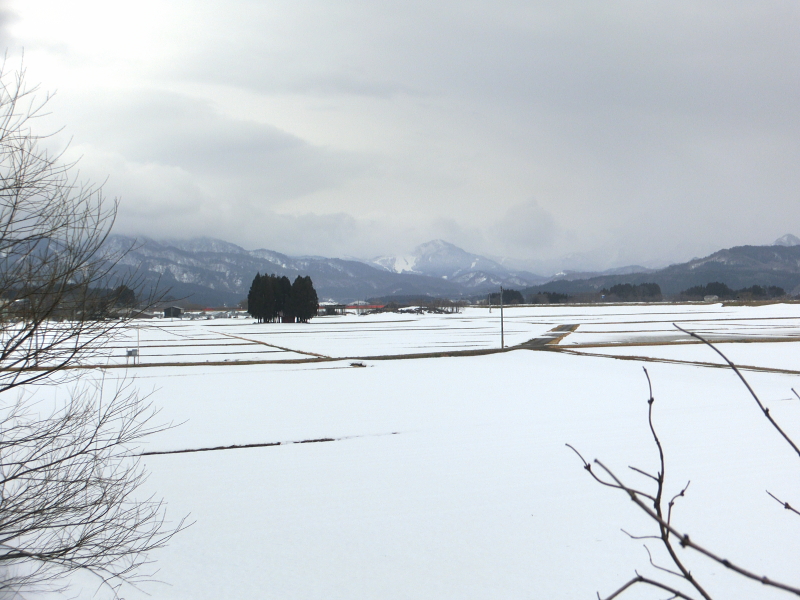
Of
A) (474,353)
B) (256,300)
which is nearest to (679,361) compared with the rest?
(474,353)

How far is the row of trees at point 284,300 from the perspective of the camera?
83125 mm

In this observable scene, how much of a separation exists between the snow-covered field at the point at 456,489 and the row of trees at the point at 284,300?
63.8 m

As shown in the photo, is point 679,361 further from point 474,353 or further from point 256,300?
point 256,300

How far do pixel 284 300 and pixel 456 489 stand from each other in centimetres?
7741

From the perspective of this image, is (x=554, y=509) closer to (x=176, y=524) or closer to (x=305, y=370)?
(x=176, y=524)

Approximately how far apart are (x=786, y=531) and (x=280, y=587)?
632cm

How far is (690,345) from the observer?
118ft

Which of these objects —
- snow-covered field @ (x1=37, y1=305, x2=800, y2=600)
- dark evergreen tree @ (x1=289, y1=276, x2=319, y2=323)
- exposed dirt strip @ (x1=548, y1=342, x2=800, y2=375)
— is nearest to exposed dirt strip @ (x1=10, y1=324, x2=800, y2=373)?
exposed dirt strip @ (x1=548, y1=342, x2=800, y2=375)

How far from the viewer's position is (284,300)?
277 feet

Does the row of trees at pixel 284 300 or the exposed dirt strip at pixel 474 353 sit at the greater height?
the row of trees at pixel 284 300

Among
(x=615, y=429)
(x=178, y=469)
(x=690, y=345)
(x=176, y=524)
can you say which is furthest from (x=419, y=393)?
(x=690, y=345)

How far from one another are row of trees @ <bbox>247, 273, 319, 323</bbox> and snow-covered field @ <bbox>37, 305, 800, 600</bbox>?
209ft

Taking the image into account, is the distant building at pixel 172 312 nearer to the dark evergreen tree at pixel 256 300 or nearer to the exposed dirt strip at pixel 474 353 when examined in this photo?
the dark evergreen tree at pixel 256 300

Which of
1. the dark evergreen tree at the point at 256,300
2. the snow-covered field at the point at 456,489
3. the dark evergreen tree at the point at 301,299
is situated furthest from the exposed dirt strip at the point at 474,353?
the dark evergreen tree at the point at 256,300
